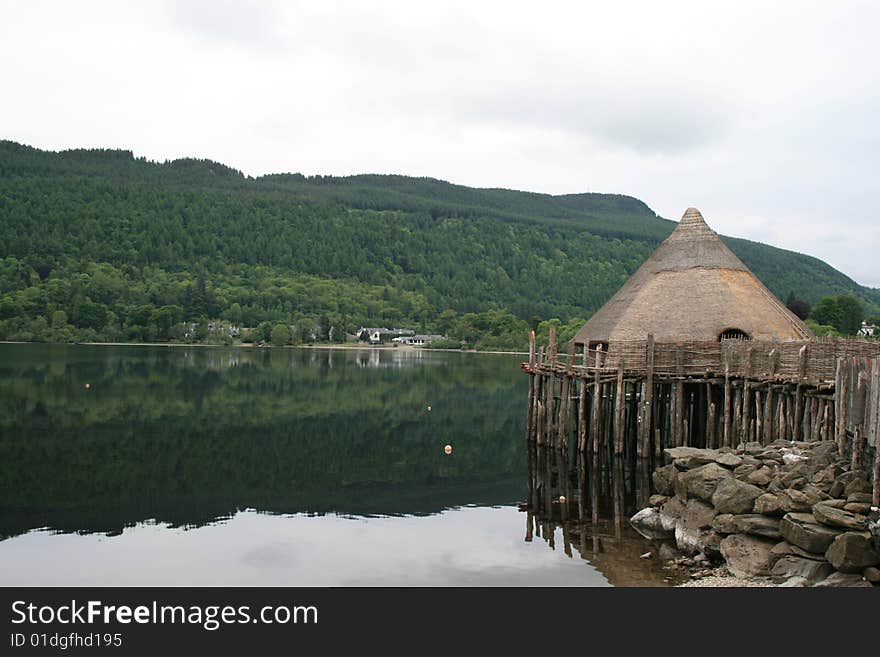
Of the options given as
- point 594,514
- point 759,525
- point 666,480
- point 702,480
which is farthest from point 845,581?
point 594,514

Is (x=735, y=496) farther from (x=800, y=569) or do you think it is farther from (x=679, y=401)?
(x=679, y=401)

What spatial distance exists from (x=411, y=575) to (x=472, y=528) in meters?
4.45

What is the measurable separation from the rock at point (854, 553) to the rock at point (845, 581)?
78mm

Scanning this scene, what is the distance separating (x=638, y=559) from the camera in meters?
19.3

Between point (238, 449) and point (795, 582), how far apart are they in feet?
82.4

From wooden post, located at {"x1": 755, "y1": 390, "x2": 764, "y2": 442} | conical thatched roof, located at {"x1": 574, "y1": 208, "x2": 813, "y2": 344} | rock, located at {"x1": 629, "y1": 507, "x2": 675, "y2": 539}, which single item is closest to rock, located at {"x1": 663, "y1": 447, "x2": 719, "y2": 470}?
rock, located at {"x1": 629, "y1": 507, "x2": 675, "y2": 539}

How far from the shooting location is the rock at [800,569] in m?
15.8

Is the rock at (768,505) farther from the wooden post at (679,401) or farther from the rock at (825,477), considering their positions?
the wooden post at (679,401)

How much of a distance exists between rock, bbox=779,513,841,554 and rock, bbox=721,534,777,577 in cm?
44

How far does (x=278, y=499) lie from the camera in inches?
1072

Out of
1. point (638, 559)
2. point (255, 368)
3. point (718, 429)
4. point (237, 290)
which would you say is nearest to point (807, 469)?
point (638, 559)

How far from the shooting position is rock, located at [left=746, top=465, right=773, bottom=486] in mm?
19188

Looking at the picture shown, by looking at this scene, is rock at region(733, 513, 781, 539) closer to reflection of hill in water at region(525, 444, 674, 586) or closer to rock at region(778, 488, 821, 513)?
rock at region(778, 488, 821, 513)
